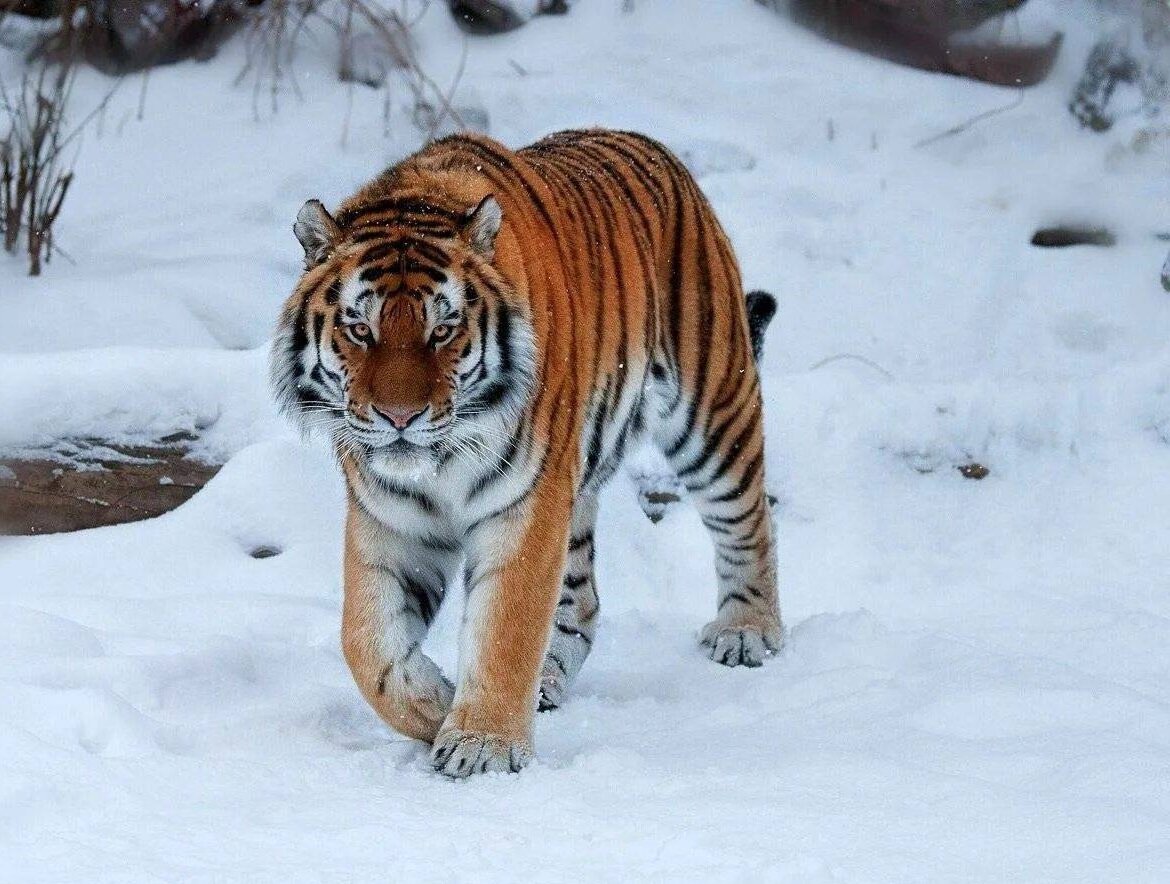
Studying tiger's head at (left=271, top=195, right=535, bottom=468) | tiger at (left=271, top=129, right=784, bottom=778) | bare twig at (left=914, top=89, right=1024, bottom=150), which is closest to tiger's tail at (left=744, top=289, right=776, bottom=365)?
tiger at (left=271, top=129, right=784, bottom=778)

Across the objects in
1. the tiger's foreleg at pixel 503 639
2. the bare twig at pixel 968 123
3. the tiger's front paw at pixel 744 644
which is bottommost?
the tiger's front paw at pixel 744 644

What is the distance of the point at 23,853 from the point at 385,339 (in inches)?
41.6

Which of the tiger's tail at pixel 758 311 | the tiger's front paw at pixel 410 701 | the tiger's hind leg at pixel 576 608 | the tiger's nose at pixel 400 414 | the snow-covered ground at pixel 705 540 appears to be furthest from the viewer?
the tiger's tail at pixel 758 311

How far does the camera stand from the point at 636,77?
7.87 metres

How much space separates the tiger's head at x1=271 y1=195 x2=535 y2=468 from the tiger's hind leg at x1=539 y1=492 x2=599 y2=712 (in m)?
0.84

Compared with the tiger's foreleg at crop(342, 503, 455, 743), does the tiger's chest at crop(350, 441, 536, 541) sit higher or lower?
higher

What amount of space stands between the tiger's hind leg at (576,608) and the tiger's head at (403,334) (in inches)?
33.1

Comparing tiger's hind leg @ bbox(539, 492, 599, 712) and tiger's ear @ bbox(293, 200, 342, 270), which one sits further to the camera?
tiger's hind leg @ bbox(539, 492, 599, 712)

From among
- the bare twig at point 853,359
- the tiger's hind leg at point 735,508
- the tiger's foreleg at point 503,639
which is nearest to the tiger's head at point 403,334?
the tiger's foreleg at point 503,639

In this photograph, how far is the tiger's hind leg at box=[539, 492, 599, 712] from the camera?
3.89 m

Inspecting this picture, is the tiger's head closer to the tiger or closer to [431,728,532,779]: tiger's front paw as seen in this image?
the tiger

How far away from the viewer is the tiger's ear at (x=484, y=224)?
3102 mm

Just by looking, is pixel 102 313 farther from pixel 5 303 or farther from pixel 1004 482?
pixel 1004 482

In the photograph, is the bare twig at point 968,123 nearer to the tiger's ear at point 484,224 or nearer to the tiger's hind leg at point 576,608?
the tiger's hind leg at point 576,608
